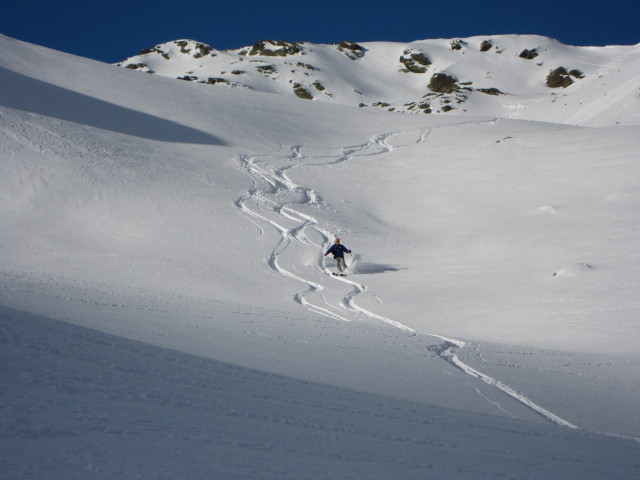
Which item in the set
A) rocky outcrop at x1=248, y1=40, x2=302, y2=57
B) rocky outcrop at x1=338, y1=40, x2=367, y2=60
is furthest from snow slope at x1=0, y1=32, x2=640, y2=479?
rocky outcrop at x1=338, y1=40, x2=367, y2=60

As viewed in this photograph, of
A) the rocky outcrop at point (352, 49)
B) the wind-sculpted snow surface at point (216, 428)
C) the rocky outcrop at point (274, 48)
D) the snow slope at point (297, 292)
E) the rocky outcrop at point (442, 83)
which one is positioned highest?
the rocky outcrop at point (352, 49)

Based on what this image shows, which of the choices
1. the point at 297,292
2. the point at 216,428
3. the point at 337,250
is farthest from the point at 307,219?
the point at 216,428

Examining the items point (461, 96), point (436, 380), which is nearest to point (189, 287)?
point (436, 380)

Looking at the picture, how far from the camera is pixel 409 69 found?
432 ft

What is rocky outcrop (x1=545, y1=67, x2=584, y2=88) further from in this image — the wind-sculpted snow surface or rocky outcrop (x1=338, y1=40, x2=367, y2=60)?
the wind-sculpted snow surface

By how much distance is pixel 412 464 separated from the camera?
11.7 ft

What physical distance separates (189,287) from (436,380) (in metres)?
7.10

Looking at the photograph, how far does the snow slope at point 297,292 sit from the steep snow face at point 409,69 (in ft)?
221

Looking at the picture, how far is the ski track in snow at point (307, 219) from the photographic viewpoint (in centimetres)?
797

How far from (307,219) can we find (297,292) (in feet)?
23.4

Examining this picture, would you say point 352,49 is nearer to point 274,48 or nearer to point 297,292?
point 274,48

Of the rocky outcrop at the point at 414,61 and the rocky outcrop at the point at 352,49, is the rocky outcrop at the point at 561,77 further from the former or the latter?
the rocky outcrop at the point at 352,49

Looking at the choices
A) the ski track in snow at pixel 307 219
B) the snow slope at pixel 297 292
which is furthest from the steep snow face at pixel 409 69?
the snow slope at pixel 297 292

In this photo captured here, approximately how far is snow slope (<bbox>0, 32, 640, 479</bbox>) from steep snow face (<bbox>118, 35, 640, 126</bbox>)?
221 feet
